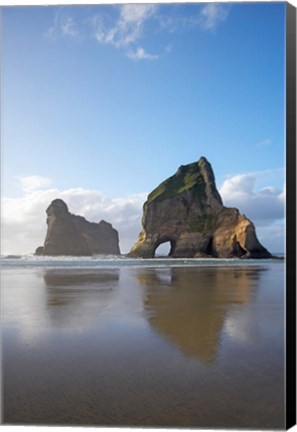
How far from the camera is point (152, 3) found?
95.5 inches

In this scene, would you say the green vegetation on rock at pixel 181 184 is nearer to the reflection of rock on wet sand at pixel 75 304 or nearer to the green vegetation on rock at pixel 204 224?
the green vegetation on rock at pixel 204 224

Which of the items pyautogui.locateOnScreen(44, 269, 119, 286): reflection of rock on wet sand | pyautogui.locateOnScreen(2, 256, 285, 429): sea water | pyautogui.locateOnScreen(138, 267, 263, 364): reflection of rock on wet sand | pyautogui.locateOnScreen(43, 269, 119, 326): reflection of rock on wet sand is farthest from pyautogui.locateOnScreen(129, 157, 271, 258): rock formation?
pyautogui.locateOnScreen(2, 256, 285, 429): sea water

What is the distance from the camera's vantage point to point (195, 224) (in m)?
31.6

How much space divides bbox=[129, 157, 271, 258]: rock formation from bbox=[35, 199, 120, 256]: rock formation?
9.69 m

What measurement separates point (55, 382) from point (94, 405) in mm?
348

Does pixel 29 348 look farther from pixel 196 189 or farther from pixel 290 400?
pixel 196 189

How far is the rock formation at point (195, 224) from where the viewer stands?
27734mm

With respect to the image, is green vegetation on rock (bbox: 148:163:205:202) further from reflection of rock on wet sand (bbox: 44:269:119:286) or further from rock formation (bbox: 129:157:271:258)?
reflection of rock on wet sand (bbox: 44:269:119:286)

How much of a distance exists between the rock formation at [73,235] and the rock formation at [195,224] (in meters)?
9.69

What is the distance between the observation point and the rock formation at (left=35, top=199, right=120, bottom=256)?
36938 millimetres

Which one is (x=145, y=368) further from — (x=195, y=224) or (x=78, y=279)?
(x=195, y=224)

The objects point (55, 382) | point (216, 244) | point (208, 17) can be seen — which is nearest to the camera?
point (55, 382)

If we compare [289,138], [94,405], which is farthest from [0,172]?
[289,138]

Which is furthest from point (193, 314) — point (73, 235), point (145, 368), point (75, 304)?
point (73, 235)
